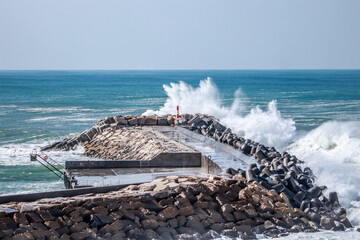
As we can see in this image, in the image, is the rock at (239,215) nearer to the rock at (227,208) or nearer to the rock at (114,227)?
the rock at (227,208)

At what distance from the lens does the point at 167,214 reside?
33.5 ft

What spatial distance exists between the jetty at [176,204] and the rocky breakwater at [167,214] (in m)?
0.02

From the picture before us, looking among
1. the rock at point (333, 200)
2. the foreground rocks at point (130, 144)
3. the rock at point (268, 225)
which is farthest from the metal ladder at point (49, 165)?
the rock at point (333, 200)

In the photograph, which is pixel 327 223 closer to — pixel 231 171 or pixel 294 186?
pixel 294 186

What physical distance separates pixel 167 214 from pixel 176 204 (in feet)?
1.14

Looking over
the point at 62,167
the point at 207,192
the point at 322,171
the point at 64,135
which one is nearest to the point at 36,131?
the point at 64,135

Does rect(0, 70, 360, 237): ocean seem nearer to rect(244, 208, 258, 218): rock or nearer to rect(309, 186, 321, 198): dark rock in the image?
rect(309, 186, 321, 198): dark rock

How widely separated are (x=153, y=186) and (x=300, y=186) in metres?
3.64

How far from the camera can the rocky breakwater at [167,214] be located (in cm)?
930

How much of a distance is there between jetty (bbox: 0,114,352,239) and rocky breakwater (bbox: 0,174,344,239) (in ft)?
0.05

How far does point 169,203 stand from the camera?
34.6ft

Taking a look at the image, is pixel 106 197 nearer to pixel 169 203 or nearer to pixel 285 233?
pixel 169 203

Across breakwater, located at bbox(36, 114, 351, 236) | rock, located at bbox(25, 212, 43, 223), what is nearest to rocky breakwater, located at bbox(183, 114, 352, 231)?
breakwater, located at bbox(36, 114, 351, 236)

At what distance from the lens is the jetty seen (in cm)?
946
